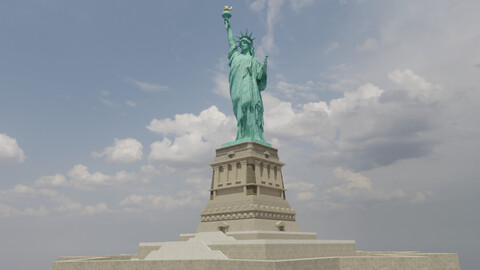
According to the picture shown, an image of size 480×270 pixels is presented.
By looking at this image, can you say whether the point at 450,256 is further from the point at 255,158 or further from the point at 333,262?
the point at 255,158

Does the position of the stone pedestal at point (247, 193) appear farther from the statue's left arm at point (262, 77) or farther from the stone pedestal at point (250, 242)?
the statue's left arm at point (262, 77)

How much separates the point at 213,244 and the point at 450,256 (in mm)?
18745

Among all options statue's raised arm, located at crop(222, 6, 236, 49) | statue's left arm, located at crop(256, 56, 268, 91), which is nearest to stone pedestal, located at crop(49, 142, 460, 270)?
statue's left arm, located at crop(256, 56, 268, 91)

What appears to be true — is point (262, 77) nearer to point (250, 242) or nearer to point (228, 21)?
point (228, 21)

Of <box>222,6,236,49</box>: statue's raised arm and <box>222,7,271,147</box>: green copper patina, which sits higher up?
<box>222,6,236,49</box>: statue's raised arm

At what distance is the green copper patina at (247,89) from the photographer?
1417 inches

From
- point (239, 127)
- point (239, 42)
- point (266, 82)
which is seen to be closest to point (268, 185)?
point (239, 127)

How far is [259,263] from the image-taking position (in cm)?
2005

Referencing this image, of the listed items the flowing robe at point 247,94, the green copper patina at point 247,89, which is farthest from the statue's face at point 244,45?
the flowing robe at point 247,94

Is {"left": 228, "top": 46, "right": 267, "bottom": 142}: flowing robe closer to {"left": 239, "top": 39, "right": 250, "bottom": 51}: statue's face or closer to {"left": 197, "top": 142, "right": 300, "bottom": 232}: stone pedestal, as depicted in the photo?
{"left": 239, "top": 39, "right": 250, "bottom": 51}: statue's face

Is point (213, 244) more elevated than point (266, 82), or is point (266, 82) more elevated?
point (266, 82)

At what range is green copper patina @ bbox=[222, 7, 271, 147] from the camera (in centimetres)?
3600

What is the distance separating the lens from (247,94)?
36312mm

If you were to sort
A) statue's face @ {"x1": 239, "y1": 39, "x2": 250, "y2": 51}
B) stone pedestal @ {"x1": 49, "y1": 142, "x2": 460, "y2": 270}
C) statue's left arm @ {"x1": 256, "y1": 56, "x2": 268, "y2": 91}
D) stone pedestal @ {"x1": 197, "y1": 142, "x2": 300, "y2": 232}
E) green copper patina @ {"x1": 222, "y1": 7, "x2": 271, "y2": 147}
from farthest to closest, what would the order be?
1. statue's face @ {"x1": 239, "y1": 39, "x2": 250, "y2": 51}
2. statue's left arm @ {"x1": 256, "y1": 56, "x2": 268, "y2": 91}
3. green copper patina @ {"x1": 222, "y1": 7, "x2": 271, "y2": 147}
4. stone pedestal @ {"x1": 197, "y1": 142, "x2": 300, "y2": 232}
5. stone pedestal @ {"x1": 49, "y1": 142, "x2": 460, "y2": 270}
